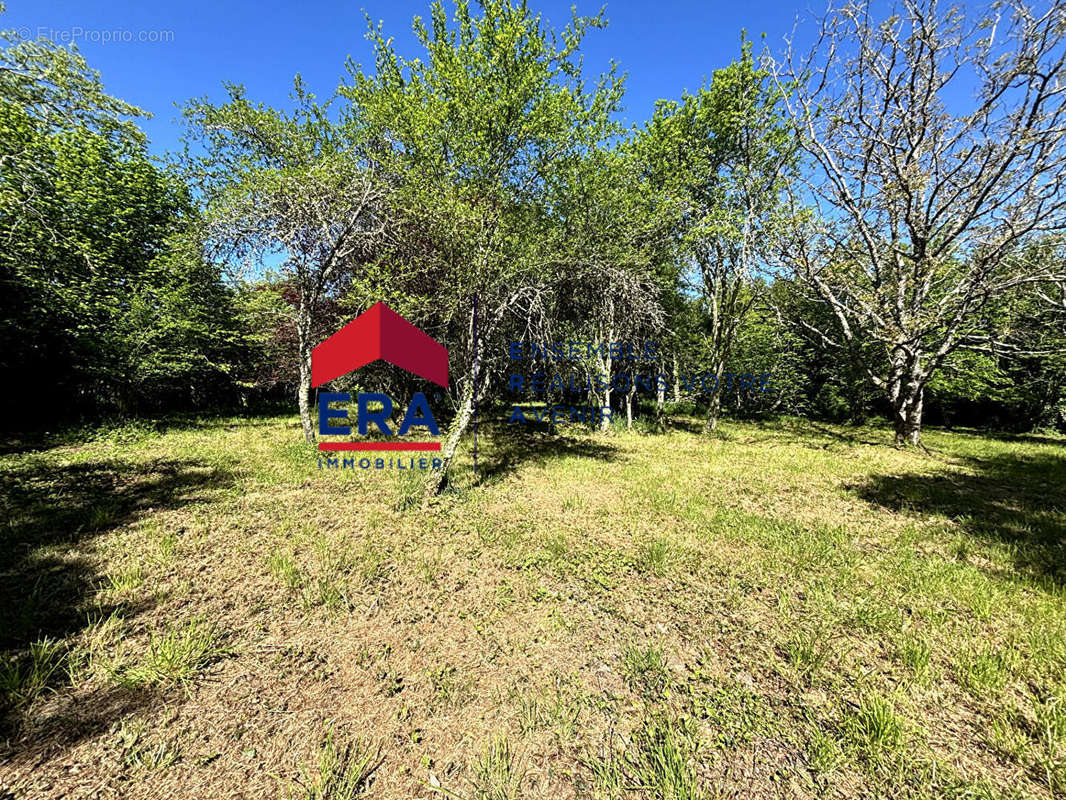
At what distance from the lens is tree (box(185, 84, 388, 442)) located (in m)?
7.21

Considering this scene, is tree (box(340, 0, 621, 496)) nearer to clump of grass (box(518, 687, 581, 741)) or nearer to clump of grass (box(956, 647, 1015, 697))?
clump of grass (box(518, 687, 581, 741))

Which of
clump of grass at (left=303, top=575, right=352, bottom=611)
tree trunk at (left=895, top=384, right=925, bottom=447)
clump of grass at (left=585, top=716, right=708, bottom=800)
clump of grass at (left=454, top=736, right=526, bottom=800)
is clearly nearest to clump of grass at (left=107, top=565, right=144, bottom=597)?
clump of grass at (left=303, top=575, right=352, bottom=611)

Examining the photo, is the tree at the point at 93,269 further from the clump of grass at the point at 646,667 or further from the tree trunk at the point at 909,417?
the tree trunk at the point at 909,417

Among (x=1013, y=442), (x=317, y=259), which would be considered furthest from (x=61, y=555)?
(x=1013, y=442)

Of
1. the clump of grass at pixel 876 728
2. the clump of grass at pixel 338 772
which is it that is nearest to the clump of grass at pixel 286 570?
the clump of grass at pixel 338 772

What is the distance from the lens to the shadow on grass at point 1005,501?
15.4 ft

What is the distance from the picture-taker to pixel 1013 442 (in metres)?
12.8

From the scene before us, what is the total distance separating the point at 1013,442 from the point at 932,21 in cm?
1370

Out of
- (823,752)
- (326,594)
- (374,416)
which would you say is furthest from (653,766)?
(374,416)

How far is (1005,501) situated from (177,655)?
484 inches

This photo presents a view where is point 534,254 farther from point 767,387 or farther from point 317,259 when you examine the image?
point 767,387

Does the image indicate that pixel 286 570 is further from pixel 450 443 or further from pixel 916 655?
pixel 916 655

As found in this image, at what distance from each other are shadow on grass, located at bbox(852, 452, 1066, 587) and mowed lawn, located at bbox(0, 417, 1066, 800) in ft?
0.22

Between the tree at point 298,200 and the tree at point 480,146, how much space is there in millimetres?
1765
